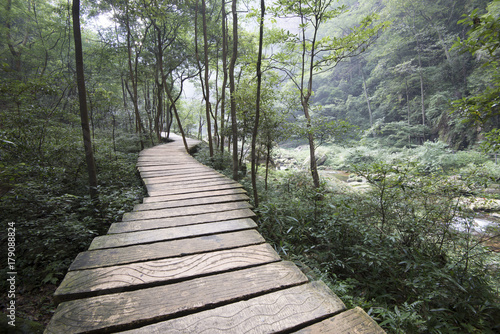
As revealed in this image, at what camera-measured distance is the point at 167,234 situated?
2.22 metres

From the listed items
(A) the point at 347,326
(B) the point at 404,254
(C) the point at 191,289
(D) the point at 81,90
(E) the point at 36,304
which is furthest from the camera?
(D) the point at 81,90

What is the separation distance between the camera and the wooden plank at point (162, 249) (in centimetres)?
171

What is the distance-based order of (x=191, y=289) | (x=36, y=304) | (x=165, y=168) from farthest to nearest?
(x=165, y=168) → (x=36, y=304) → (x=191, y=289)

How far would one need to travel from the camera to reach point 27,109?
187 inches

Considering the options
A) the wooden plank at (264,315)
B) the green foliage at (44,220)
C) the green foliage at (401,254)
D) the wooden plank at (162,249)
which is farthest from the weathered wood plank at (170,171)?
the wooden plank at (264,315)

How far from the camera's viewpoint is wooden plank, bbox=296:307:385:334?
117 cm

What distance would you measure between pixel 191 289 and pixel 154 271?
0.39 meters

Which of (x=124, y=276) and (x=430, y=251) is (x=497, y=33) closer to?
(x=430, y=251)

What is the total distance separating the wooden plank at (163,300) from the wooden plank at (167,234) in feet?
2.34

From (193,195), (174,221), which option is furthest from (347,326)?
(193,195)

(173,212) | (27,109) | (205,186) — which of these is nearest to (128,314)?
(173,212)

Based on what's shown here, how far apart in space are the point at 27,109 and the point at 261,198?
6058mm

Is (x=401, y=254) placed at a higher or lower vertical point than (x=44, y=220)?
lower

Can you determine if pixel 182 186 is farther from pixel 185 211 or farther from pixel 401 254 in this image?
pixel 401 254
